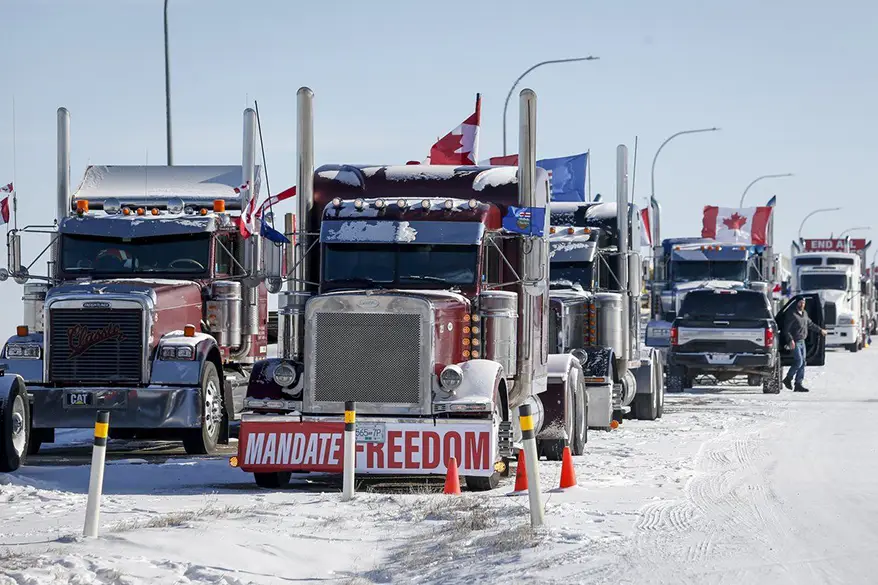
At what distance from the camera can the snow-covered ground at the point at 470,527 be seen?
9.64m

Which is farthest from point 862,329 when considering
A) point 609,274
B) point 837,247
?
point 609,274

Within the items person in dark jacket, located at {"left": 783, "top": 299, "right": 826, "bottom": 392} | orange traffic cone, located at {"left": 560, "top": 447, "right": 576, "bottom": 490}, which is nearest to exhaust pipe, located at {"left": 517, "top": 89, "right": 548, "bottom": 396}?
orange traffic cone, located at {"left": 560, "top": 447, "right": 576, "bottom": 490}

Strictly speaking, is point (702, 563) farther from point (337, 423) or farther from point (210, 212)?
point (210, 212)

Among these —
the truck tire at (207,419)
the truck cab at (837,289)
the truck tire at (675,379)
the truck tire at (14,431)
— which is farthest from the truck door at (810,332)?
the truck tire at (14,431)

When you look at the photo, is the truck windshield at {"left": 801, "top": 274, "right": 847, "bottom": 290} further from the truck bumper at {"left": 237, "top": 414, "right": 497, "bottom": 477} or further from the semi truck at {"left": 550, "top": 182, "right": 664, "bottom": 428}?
the truck bumper at {"left": 237, "top": 414, "right": 497, "bottom": 477}

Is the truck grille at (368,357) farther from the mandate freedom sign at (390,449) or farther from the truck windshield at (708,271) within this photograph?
the truck windshield at (708,271)

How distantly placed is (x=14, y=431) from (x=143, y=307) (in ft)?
7.14

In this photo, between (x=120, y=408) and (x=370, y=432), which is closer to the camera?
(x=370, y=432)

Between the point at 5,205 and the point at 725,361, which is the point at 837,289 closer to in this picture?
the point at 725,361

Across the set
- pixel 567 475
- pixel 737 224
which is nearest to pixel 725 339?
pixel 737 224

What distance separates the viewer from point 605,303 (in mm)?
21578

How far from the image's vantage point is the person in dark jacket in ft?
107

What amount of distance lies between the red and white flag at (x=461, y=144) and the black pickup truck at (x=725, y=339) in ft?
44.5

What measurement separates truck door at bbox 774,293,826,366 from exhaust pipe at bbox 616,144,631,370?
1181cm
